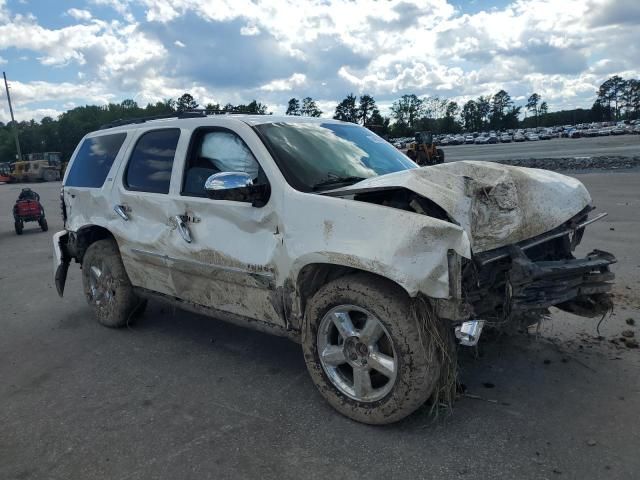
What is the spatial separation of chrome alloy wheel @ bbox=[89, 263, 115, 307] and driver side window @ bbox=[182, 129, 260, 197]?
161 centimetres

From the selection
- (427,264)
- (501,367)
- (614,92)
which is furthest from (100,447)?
(614,92)

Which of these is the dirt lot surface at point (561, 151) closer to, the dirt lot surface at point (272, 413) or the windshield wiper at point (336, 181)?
the dirt lot surface at point (272, 413)

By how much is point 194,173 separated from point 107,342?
1.96 meters

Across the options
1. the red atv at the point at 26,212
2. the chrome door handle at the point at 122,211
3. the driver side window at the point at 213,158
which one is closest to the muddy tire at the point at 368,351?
the driver side window at the point at 213,158

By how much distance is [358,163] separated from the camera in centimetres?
419

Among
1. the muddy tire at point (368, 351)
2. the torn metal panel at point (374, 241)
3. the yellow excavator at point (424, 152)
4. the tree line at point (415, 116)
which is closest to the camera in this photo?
the torn metal panel at point (374, 241)

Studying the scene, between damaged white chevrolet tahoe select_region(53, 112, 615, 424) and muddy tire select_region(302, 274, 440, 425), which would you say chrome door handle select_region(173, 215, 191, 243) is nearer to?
damaged white chevrolet tahoe select_region(53, 112, 615, 424)

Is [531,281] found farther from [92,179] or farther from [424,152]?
[424,152]

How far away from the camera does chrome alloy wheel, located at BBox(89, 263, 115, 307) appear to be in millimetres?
5332

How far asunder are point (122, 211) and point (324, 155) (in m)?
2.07

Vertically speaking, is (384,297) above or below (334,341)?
above

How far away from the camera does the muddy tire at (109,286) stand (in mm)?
5258

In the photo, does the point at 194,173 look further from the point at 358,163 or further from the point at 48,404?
the point at 48,404

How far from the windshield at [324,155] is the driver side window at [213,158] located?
200mm
